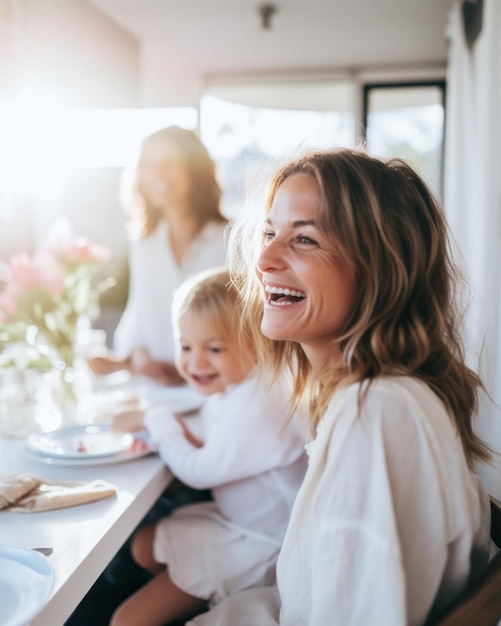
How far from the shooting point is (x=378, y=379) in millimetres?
855

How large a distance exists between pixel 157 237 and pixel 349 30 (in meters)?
2.25

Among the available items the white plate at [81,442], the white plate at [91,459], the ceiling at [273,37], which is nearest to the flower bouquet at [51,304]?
the white plate at [81,442]

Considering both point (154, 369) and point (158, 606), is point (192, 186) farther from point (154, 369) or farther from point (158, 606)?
point (158, 606)

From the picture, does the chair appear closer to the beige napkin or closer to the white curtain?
the white curtain

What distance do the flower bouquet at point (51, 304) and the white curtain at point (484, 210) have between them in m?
0.98

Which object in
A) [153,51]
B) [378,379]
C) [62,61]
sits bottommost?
[378,379]

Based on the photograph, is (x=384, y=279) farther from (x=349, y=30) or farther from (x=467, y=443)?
(x=349, y=30)

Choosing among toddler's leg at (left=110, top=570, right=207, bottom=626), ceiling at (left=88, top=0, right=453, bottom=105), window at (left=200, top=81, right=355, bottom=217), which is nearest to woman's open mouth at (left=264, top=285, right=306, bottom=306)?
toddler's leg at (left=110, top=570, right=207, bottom=626)

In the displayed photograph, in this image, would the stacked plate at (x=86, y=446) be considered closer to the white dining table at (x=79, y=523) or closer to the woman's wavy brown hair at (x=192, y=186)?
the white dining table at (x=79, y=523)

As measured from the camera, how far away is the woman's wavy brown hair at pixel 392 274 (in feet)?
2.97

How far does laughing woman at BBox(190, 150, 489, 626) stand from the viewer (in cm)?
79

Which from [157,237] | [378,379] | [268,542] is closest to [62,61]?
[157,237]

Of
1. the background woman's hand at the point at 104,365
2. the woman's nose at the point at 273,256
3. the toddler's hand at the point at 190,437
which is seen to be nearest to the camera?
the woman's nose at the point at 273,256

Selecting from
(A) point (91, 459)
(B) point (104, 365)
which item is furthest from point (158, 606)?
(B) point (104, 365)
